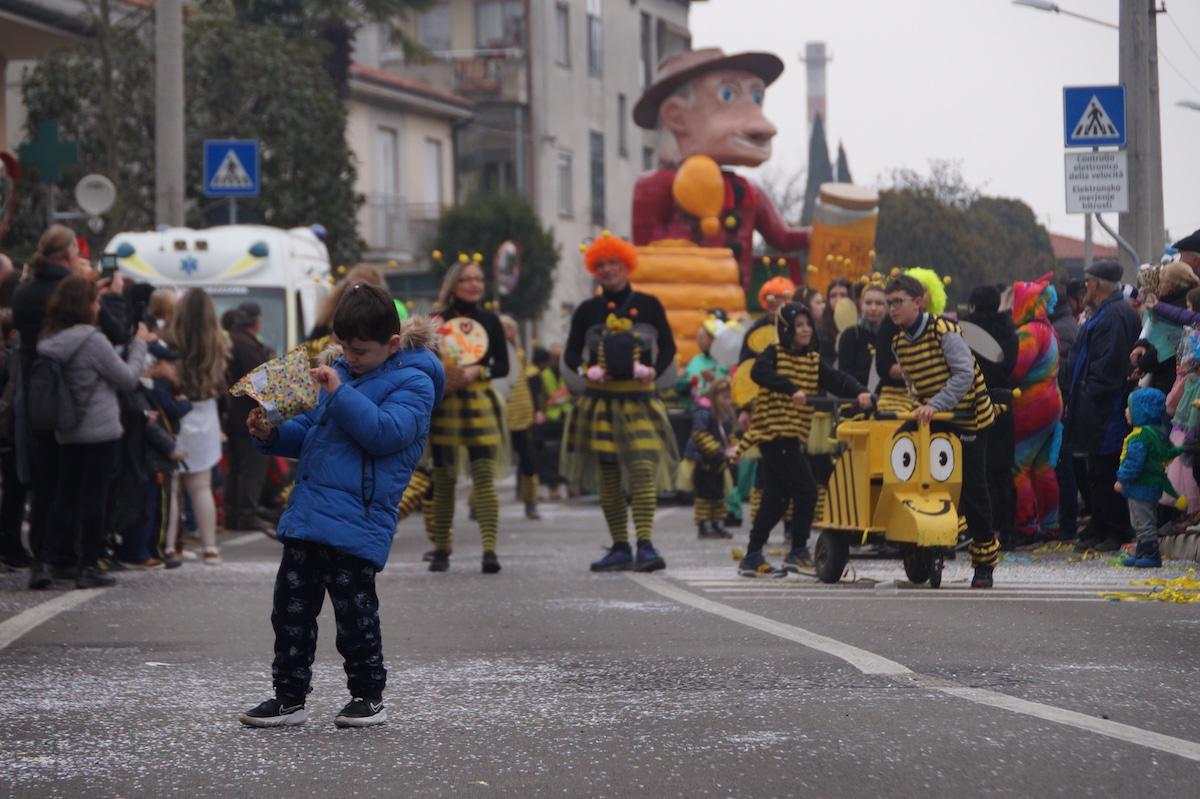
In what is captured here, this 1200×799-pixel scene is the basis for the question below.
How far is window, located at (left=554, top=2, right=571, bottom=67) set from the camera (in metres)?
56.6

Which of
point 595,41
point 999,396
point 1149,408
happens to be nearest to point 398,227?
point 595,41

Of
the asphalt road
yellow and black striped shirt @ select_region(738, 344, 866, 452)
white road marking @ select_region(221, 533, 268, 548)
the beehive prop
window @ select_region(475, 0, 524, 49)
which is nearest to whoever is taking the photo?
the asphalt road

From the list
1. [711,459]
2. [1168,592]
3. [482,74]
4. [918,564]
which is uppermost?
[482,74]

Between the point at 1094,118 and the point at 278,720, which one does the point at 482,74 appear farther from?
the point at 278,720

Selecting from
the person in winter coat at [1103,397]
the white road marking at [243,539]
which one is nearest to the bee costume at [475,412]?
the white road marking at [243,539]

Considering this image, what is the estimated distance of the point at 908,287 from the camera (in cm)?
1190

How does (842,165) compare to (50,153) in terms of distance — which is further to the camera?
(842,165)

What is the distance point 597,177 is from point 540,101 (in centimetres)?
452

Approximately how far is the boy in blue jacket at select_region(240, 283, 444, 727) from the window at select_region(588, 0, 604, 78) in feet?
171

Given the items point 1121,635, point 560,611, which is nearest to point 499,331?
point 560,611

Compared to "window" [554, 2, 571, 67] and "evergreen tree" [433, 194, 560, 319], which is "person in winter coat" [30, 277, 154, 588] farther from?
"window" [554, 2, 571, 67]

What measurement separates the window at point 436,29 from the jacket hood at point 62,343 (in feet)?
147

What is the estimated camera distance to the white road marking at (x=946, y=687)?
6.43 meters

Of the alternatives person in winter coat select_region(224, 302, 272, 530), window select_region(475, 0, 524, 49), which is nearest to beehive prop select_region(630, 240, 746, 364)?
person in winter coat select_region(224, 302, 272, 530)
